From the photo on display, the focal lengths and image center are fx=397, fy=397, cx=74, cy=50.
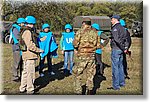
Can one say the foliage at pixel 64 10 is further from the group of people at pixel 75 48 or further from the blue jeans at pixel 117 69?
the blue jeans at pixel 117 69

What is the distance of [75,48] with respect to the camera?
23.5 feet

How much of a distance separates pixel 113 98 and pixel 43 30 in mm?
2375

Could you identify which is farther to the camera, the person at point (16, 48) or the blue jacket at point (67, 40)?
the blue jacket at point (67, 40)

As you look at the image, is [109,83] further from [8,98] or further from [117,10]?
[8,98]

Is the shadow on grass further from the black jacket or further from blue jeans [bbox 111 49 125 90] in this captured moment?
the black jacket

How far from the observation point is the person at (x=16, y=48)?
8.04m

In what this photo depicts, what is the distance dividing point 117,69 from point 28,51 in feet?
6.01

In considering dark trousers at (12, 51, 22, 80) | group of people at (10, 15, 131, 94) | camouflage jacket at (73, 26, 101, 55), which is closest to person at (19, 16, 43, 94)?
group of people at (10, 15, 131, 94)

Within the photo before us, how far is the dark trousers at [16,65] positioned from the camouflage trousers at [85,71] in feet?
5.28

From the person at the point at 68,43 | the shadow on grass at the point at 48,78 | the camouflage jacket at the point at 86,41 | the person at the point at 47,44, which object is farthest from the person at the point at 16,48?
the camouflage jacket at the point at 86,41

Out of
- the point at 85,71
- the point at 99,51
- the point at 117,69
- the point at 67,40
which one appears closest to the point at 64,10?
the point at 67,40

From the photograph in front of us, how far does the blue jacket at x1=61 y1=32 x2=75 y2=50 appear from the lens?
8.86 m

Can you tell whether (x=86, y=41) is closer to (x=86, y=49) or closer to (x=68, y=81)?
(x=86, y=49)

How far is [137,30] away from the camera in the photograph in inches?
316
